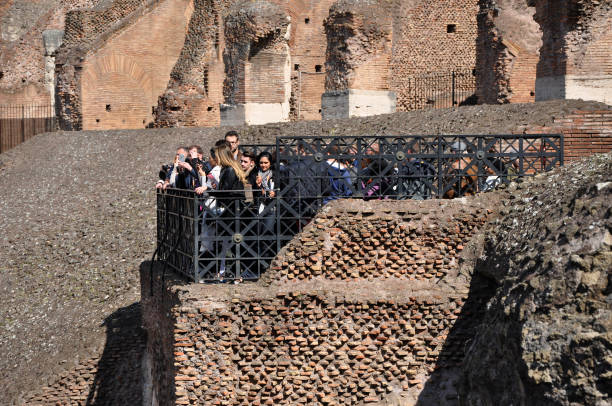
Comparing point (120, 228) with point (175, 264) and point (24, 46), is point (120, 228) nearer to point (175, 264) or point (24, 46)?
point (175, 264)

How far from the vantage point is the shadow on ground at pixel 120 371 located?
11.7m

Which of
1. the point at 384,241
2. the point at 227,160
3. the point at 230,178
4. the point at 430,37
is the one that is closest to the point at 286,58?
the point at 430,37

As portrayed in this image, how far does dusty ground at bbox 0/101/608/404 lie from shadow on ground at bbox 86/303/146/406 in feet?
0.97

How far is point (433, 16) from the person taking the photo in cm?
2550

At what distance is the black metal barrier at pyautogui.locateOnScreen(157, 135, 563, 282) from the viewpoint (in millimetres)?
8617

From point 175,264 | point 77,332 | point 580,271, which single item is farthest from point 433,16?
point 580,271

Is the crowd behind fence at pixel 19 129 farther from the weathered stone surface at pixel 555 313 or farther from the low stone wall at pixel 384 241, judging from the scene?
the weathered stone surface at pixel 555 313

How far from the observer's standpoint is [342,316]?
8.49 meters

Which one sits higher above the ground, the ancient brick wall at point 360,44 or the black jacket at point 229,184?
the ancient brick wall at point 360,44

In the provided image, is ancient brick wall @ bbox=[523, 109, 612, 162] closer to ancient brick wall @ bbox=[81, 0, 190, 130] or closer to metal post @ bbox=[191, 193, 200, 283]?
metal post @ bbox=[191, 193, 200, 283]

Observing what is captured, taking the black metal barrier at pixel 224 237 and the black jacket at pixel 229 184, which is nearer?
the black metal barrier at pixel 224 237

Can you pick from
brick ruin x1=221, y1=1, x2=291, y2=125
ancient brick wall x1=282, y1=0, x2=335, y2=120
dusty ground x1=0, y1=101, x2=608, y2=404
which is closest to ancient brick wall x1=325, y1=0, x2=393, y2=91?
dusty ground x1=0, y1=101, x2=608, y2=404

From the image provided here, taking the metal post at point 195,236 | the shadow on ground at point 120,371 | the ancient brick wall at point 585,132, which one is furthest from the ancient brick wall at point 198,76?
the metal post at point 195,236

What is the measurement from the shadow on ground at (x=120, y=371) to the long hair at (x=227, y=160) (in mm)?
3864
